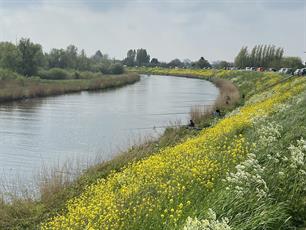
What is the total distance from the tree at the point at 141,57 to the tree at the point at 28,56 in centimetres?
12595

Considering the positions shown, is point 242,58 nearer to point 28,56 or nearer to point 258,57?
point 258,57

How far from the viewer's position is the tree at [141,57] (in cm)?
19262

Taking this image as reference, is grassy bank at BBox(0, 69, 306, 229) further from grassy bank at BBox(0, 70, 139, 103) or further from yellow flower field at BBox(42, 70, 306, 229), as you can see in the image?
grassy bank at BBox(0, 70, 139, 103)

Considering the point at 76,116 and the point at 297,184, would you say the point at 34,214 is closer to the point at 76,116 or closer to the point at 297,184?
the point at 297,184

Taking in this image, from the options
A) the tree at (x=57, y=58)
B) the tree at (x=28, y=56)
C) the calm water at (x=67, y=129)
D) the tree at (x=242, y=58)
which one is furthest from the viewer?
the tree at (x=242, y=58)

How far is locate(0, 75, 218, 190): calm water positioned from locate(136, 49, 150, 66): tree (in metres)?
151

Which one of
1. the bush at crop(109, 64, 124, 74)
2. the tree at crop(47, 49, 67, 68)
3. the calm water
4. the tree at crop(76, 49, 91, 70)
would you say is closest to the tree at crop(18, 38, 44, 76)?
the tree at crop(47, 49, 67, 68)

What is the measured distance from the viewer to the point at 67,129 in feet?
88.6

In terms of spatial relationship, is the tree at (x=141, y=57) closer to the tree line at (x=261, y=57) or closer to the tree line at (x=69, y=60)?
the tree line at (x=69, y=60)

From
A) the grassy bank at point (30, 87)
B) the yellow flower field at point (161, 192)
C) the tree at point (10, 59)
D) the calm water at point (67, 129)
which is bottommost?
the calm water at point (67, 129)

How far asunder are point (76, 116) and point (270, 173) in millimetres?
27567

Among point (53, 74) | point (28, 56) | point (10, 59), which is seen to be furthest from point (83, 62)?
point (10, 59)

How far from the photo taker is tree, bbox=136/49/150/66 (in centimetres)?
19262

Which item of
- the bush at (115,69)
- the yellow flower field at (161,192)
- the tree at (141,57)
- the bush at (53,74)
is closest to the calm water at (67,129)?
the yellow flower field at (161,192)
